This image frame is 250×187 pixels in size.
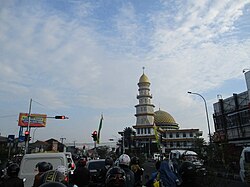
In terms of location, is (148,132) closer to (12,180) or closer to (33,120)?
(33,120)

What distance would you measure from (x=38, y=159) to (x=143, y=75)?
64.7m

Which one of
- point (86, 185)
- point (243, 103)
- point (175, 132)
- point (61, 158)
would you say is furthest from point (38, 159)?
point (175, 132)

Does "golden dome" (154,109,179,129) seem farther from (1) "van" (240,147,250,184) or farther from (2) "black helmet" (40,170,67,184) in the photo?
(2) "black helmet" (40,170,67,184)

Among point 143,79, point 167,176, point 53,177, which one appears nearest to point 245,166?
point 167,176

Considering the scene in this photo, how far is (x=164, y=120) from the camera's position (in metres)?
78.7

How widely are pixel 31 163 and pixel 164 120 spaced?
7269 cm

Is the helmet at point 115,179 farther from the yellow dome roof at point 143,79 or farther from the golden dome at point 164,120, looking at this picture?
the golden dome at point 164,120

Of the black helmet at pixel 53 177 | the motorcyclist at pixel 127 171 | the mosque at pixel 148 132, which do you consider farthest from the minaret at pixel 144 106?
the black helmet at pixel 53 177

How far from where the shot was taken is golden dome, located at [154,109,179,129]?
77.9 metres

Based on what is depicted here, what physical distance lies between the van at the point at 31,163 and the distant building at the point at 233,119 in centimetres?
2772

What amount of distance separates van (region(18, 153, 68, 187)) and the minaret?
59.7m

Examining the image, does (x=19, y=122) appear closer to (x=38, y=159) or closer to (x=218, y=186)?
(x=38, y=159)

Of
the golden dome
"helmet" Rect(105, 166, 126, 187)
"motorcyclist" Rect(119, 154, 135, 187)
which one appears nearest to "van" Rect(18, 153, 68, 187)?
"motorcyclist" Rect(119, 154, 135, 187)

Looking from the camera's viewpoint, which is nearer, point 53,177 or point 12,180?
point 53,177
